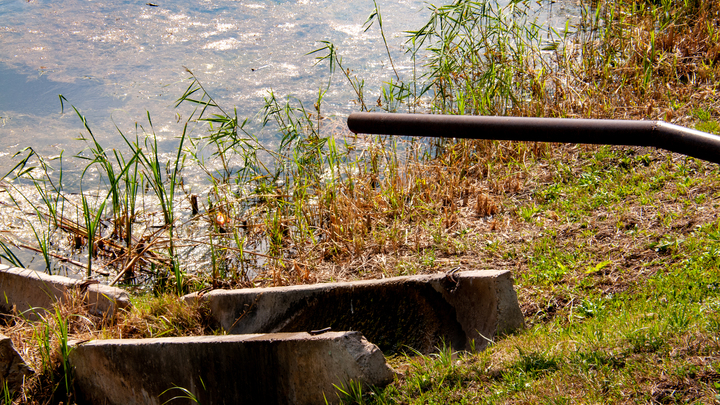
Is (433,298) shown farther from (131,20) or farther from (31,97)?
(131,20)

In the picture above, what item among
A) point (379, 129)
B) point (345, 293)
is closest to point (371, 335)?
point (345, 293)

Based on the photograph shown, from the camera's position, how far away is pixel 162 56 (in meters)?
7.85

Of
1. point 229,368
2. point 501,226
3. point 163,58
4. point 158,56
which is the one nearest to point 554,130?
point 229,368

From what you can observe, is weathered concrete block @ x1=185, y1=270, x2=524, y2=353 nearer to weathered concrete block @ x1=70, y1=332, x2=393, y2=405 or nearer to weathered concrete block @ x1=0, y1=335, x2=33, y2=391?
weathered concrete block @ x1=70, y1=332, x2=393, y2=405

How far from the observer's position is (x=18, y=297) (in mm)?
3678

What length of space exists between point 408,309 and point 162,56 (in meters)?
6.65

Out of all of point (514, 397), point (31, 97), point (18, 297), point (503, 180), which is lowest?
point (18, 297)

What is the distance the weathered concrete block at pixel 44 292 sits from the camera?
3.50 m

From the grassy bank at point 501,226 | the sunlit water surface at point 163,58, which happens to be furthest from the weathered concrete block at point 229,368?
the sunlit water surface at point 163,58

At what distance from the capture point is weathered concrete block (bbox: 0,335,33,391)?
271cm

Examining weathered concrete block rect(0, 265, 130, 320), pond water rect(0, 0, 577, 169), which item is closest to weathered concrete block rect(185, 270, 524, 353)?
weathered concrete block rect(0, 265, 130, 320)

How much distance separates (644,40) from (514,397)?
16.5 feet

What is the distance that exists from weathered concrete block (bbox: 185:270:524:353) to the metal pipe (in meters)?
1.02

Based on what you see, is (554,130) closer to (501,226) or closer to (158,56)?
(501,226)
